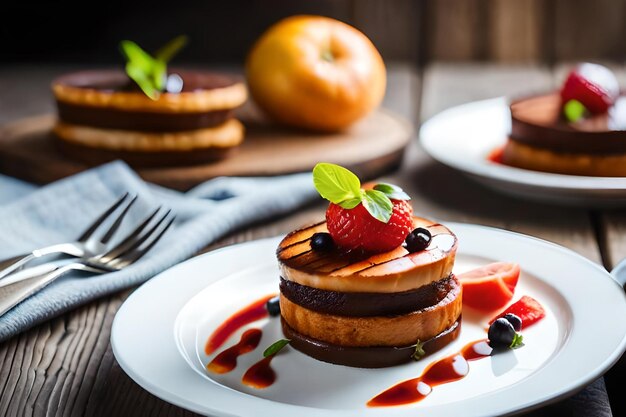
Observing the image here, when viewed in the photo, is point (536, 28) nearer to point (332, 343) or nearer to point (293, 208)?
point (293, 208)

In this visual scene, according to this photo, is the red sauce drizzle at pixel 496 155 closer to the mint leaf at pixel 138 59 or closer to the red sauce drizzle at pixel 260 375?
the mint leaf at pixel 138 59

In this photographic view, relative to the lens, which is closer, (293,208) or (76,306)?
(76,306)

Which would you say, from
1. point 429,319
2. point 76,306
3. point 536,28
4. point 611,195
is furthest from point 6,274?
point 536,28

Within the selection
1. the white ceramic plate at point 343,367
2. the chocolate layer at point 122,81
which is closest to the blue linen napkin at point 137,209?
the white ceramic plate at point 343,367

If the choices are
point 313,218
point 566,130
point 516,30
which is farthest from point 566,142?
point 516,30

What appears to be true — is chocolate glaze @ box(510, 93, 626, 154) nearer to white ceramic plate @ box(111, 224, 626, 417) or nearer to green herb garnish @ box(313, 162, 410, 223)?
white ceramic plate @ box(111, 224, 626, 417)

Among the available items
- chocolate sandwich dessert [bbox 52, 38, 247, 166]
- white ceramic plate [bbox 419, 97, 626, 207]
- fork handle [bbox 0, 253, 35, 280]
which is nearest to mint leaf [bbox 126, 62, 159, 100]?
chocolate sandwich dessert [bbox 52, 38, 247, 166]
